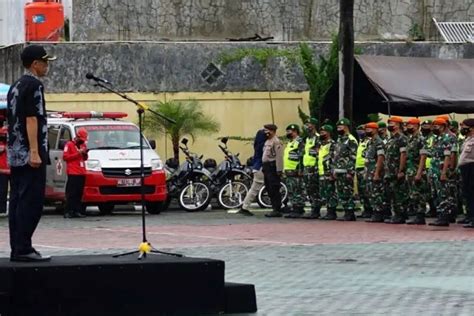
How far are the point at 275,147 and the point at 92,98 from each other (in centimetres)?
840

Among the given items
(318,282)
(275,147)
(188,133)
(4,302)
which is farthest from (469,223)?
(4,302)

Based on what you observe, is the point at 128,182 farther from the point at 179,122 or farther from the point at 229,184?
the point at 179,122

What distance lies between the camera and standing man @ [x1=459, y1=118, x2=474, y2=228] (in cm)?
2172

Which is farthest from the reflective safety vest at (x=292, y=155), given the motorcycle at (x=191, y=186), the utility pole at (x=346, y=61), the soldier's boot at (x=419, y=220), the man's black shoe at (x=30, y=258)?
the man's black shoe at (x=30, y=258)

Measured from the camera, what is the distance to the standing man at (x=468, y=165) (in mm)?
21719

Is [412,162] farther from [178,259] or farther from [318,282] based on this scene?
[178,259]

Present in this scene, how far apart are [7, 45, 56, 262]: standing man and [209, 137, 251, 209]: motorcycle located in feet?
58.3

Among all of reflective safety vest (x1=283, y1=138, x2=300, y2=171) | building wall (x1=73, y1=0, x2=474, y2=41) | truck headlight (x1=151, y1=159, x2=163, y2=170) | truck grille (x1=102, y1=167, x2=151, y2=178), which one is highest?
building wall (x1=73, y1=0, x2=474, y2=41)

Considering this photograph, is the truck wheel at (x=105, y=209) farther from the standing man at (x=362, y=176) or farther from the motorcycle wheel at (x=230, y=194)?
the standing man at (x=362, y=176)

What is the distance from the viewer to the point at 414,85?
28609 millimetres

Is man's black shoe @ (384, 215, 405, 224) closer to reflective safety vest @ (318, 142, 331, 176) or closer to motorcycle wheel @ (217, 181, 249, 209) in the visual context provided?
reflective safety vest @ (318, 142, 331, 176)

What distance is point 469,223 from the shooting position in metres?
22.4

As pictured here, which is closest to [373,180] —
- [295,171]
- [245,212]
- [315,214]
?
[315,214]

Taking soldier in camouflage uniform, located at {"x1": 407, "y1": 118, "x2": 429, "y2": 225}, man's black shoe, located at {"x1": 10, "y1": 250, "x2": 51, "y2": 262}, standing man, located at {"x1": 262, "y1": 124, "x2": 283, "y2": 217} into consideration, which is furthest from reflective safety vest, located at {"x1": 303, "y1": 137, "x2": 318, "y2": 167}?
man's black shoe, located at {"x1": 10, "y1": 250, "x2": 51, "y2": 262}
